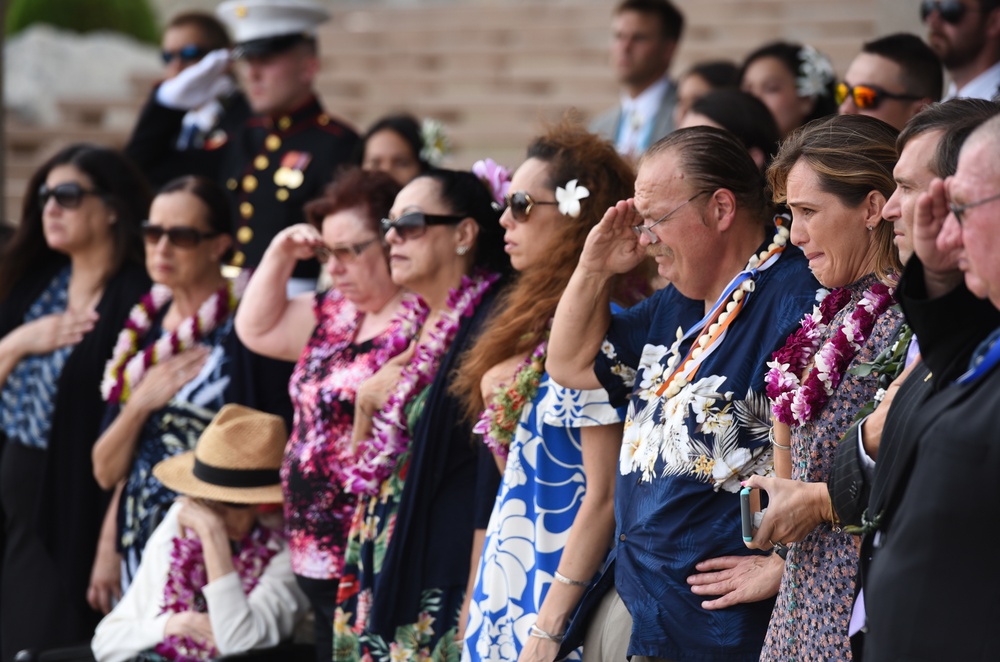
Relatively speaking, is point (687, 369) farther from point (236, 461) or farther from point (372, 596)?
point (236, 461)

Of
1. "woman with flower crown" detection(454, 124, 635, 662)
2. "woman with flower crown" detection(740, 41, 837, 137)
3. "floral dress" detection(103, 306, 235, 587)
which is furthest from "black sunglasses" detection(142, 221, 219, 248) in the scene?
"woman with flower crown" detection(740, 41, 837, 137)

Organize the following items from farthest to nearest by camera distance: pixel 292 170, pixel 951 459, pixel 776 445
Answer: pixel 292 170, pixel 776 445, pixel 951 459

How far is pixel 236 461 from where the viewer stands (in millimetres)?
4590

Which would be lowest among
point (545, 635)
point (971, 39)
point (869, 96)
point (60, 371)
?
point (545, 635)

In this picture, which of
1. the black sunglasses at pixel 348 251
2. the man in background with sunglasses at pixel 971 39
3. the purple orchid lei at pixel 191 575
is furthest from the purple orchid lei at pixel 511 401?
the man in background with sunglasses at pixel 971 39

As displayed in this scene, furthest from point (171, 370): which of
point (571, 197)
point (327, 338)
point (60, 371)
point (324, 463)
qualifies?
point (571, 197)

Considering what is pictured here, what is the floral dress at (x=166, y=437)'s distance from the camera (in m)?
5.04

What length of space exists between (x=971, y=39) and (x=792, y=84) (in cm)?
79

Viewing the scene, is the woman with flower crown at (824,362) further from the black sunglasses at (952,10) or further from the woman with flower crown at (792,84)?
the woman with flower crown at (792,84)

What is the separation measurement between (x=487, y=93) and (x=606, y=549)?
31.2 feet

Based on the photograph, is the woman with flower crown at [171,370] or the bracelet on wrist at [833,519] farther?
the woman with flower crown at [171,370]

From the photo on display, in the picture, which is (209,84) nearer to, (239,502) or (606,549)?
(239,502)

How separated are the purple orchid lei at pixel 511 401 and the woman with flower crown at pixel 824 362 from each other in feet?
3.24

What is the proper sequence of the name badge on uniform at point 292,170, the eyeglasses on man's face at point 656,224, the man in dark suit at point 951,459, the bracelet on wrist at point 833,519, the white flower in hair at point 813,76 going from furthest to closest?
the name badge on uniform at point 292,170
the white flower in hair at point 813,76
the eyeglasses on man's face at point 656,224
the bracelet on wrist at point 833,519
the man in dark suit at point 951,459
